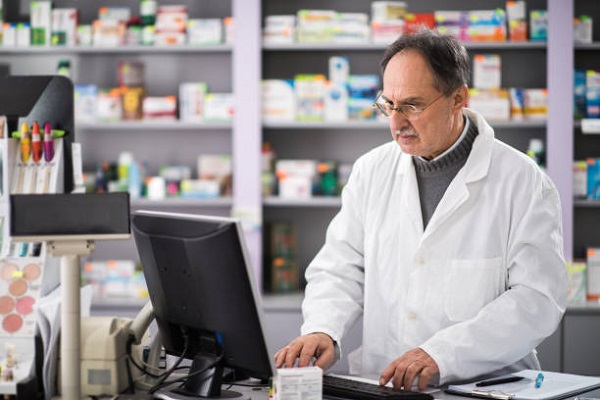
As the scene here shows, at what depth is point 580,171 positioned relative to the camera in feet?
16.2

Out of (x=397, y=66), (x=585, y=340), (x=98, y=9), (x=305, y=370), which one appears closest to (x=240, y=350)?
(x=305, y=370)

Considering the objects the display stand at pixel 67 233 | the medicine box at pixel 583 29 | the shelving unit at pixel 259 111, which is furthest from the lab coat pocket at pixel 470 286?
the medicine box at pixel 583 29

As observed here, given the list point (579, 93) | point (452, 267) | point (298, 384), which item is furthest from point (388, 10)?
point (298, 384)

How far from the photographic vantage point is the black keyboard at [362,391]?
1.98m

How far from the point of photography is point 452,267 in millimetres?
2465

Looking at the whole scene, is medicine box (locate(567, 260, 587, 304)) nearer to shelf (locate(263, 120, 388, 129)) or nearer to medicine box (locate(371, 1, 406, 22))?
shelf (locate(263, 120, 388, 129))

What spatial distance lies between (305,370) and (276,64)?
3.66 m

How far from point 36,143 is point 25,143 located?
0.03 metres

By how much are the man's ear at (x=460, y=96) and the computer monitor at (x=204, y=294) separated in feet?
3.09

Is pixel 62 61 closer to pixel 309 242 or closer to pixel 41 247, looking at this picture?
pixel 309 242

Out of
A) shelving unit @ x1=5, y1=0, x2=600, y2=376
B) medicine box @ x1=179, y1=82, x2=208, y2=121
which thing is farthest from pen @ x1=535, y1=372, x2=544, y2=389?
medicine box @ x1=179, y1=82, x2=208, y2=121

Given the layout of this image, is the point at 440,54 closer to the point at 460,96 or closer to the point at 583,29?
the point at 460,96

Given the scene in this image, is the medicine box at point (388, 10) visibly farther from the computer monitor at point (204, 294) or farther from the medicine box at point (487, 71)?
the computer monitor at point (204, 294)

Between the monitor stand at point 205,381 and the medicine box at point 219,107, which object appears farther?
the medicine box at point 219,107
